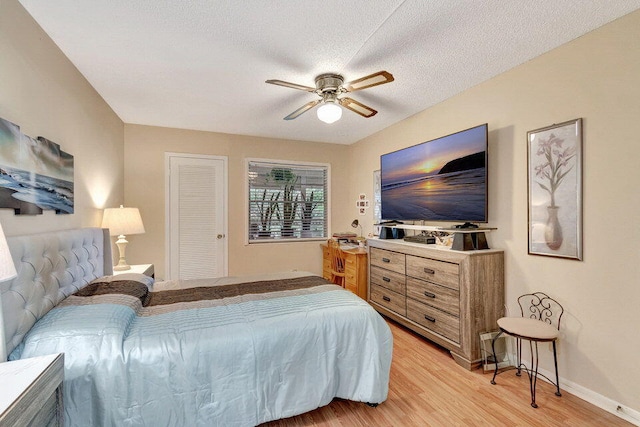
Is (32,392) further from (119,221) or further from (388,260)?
(388,260)

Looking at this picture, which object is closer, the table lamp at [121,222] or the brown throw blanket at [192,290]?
the brown throw blanket at [192,290]

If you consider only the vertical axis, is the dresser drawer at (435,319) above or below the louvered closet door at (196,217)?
below

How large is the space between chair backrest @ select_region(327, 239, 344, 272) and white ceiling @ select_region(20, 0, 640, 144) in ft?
7.03

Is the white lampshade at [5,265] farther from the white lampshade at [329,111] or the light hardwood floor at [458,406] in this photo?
the white lampshade at [329,111]

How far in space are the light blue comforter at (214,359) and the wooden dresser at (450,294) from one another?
0.91 meters

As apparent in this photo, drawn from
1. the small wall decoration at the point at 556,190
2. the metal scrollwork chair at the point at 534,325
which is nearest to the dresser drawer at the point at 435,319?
the metal scrollwork chair at the point at 534,325

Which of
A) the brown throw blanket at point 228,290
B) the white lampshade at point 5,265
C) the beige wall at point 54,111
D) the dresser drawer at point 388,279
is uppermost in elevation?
the beige wall at point 54,111

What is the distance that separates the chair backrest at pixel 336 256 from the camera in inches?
164

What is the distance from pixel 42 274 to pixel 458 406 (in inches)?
107

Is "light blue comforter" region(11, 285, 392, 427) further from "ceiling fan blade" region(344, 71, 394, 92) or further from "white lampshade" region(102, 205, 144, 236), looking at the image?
"ceiling fan blade" region(344, 71, 394, 92)

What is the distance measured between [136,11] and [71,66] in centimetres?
104

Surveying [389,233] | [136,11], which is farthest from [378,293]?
[136,11]

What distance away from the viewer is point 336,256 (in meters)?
4.28

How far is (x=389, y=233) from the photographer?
3535 millimetres
